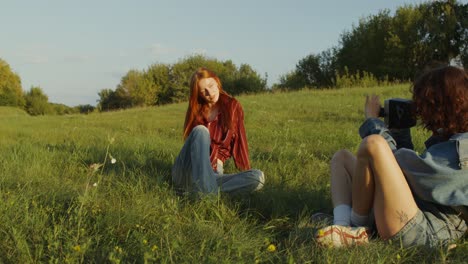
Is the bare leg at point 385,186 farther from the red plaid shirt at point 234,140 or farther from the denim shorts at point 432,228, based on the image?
the red plaid shirt at point 234,140

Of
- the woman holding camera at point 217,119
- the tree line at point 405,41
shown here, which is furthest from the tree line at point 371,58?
the woman holding camera at point 217,119

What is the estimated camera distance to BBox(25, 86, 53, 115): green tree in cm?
5412

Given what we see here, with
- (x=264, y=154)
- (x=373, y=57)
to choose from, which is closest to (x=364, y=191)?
(x=264, y=154)

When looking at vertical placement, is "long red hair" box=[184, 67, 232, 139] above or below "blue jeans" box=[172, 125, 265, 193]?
above

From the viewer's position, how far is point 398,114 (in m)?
3.15

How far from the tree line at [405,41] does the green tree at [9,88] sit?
110 feet

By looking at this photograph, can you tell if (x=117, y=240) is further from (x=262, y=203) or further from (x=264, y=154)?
(x=264, y=154)

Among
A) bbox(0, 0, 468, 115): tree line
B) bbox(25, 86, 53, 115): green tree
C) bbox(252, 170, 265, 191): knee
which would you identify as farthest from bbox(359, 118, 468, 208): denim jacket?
bbox(25, 86, 53, 115): green tree

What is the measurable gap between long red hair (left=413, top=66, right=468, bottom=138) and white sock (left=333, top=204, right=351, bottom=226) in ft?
2.69

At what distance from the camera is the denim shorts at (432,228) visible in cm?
270

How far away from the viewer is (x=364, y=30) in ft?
137

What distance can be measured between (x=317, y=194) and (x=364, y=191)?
1.14m

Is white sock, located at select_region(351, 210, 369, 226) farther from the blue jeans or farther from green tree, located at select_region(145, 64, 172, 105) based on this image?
green tree, located at select_region(145, 64, 172, 105)

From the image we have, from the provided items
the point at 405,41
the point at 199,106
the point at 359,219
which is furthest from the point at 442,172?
the point at 405,41
